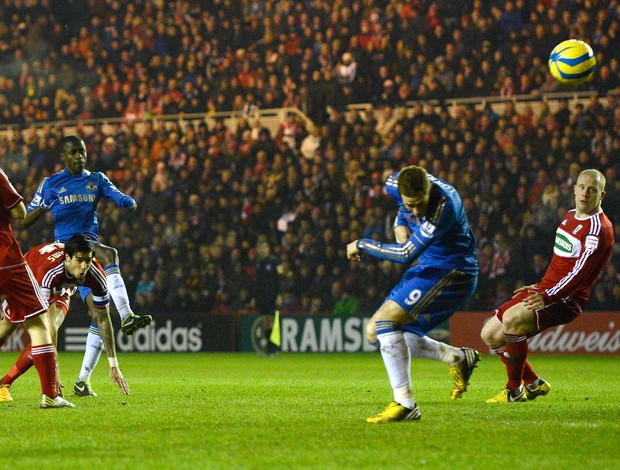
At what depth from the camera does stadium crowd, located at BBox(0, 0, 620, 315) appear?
815 inches

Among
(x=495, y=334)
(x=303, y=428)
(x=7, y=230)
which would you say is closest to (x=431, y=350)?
(x=495, y=334)

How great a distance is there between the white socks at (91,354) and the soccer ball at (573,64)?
23.3 ft

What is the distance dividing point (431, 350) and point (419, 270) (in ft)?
3.42

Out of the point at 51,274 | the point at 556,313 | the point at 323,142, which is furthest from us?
the point at 323,142

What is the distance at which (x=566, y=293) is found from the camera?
9.98 metres

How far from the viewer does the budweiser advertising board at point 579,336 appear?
19.3m

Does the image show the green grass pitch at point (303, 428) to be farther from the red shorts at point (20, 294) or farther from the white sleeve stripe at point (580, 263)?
A: the white sleeve stripe at point (580, 263)

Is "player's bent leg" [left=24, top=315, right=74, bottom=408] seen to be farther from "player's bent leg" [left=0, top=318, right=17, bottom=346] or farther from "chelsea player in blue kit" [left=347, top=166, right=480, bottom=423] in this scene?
"chelsea player in blue kit" [left=347, top=166, right=480, bottom=423]

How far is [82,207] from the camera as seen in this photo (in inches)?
438

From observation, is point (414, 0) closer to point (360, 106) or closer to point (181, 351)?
point (360, 106)

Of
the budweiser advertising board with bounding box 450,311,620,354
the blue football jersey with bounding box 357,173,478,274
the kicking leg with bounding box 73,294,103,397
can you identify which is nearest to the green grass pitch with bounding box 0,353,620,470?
the kicking leg with bounding box 73,294,103,397

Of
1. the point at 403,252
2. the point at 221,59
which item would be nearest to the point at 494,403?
the point at 403,252

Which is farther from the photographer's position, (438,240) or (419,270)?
(419,270)

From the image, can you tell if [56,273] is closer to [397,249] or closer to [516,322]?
[397,249]
